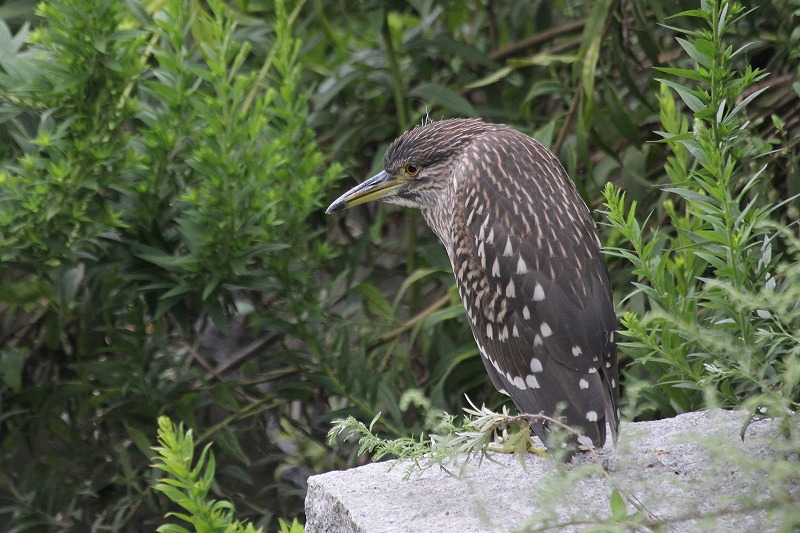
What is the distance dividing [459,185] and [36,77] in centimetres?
145

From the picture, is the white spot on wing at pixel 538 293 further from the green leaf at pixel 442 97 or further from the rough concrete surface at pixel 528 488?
the green leaf at pixel 442 97

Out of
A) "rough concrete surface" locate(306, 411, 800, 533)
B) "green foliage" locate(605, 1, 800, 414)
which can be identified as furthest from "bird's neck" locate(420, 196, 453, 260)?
"green foliage" locate(605, 1, 800, 414)

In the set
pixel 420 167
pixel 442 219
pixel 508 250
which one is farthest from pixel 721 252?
pixel 420 167

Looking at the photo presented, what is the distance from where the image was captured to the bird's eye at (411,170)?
3970 millimetres

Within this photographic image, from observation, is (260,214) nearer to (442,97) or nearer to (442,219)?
(442,219)

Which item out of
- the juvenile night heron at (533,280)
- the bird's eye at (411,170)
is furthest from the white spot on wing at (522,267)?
the bird's eye at (411,170)

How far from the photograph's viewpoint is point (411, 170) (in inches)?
157

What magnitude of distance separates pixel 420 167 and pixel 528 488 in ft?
5.00

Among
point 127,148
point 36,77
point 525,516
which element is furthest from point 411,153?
point 525,516

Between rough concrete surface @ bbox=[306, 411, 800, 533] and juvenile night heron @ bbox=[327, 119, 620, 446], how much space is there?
0.19 meters

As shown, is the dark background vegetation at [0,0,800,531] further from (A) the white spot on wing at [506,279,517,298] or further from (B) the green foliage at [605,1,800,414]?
(A) the white spot on wing at [506,279,517,298]

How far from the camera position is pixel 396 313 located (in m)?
4.78

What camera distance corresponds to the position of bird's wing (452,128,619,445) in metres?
3.09

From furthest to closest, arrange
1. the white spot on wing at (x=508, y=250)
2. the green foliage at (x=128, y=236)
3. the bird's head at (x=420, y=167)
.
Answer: the bird's head at (x=420, y=167)
the green foliage at (x=128, y=236)
the white spot on wing at (x=508, y=250)
